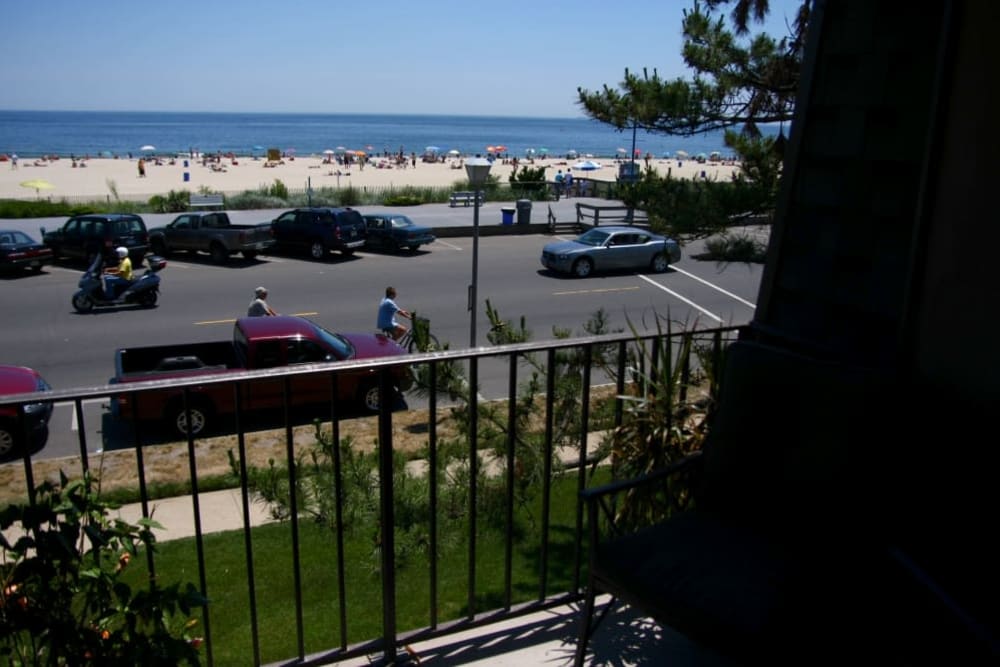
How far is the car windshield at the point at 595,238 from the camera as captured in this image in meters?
22.7

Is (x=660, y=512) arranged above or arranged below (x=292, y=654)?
above

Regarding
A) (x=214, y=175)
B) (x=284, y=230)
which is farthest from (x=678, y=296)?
(x=214, y=175)

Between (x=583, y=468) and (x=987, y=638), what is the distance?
1.52 m

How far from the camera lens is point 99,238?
22156 millimetres

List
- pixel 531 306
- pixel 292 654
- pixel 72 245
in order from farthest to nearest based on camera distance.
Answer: pixel 72 245 → pixel 531 306 → pixel 292 654

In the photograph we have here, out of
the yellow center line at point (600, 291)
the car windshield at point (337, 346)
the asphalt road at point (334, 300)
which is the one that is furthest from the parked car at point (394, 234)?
the car windshield at point (337, 346)

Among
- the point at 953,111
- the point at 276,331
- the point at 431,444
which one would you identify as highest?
the point at 953,111

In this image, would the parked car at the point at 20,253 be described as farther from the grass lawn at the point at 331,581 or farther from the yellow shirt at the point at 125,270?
the grass lawn at the point at 331,581

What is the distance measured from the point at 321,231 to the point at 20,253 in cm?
747

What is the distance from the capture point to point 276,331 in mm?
10773

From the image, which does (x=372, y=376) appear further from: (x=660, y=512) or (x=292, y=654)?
(x=660, y=512)

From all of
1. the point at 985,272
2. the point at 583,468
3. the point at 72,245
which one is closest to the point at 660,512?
the point at 583,468

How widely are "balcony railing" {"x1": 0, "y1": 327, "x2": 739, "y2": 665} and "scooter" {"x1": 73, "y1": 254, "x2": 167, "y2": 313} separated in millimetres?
11948

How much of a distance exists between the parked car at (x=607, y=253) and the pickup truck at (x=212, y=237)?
790cm
